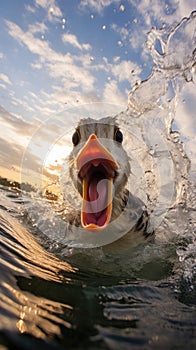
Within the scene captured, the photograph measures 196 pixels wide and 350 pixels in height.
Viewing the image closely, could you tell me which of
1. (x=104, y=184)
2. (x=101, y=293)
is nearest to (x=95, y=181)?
(x=104, y=184)

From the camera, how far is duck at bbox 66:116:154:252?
2750 millimetres

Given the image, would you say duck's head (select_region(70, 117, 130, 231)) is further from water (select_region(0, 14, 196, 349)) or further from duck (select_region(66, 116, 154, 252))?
water (select_region(0, 14, 196, 349))

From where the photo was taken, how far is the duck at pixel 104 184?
9.02ft

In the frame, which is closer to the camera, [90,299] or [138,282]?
[90,299]

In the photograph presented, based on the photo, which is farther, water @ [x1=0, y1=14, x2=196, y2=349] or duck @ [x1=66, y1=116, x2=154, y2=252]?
duck @ [x1=66, y1=116, x2=154, y2=252]

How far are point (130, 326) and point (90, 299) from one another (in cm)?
42

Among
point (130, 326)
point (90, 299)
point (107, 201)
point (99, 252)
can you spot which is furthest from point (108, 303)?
point (99, 252)

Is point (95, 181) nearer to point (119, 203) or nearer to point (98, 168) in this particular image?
point (98, 168)

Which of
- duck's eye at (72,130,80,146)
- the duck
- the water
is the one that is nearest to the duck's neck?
the duck

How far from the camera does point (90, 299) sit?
6.70ft

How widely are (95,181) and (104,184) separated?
0.09 meters

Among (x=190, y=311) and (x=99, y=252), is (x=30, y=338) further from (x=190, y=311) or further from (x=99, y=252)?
(x=99, y=252)

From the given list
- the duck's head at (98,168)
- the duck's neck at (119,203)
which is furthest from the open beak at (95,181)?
the duck's neck at (119,203)

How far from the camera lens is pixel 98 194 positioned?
296cm
